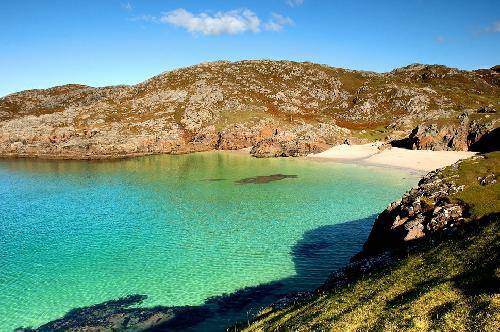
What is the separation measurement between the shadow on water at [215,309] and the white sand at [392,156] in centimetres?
6414

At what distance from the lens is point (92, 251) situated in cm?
4431

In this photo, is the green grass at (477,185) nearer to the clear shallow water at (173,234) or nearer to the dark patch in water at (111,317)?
the clear shallow water at (173,234)

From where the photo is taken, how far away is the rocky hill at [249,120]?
132125 millimetres

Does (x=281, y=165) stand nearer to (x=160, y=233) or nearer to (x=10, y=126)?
(x=160, y=233)

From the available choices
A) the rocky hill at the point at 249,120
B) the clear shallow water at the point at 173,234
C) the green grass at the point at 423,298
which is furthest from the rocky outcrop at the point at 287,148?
the green grass at the point at 423,298

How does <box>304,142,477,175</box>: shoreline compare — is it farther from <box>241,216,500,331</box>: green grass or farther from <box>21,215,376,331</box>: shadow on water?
<box>241,216,500,331</box>: green grass

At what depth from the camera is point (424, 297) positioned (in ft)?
57.5

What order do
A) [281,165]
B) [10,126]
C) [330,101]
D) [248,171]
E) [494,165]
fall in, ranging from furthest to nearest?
[330,101] → [10,126] → [281,165] → [248,171] → [494,165]

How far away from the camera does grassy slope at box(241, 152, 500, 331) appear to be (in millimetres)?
15625

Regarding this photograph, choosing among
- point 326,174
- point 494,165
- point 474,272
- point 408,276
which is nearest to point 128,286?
point 408,276

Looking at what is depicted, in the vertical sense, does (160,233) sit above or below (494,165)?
below

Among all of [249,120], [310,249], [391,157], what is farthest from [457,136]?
[310,249]

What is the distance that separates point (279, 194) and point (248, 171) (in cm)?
2849

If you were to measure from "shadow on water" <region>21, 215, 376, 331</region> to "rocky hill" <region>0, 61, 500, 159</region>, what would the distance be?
85.0 metres
